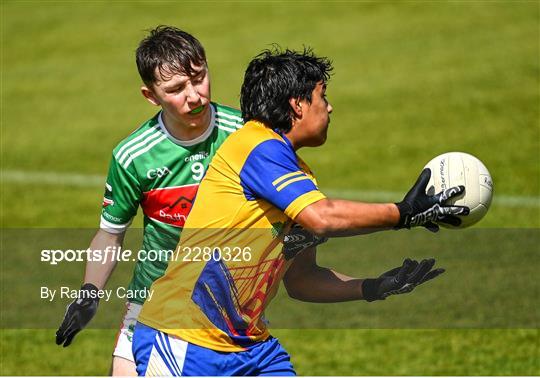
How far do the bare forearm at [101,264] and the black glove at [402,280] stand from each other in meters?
1.81

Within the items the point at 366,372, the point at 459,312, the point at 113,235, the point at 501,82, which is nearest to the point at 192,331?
the point at 113,235

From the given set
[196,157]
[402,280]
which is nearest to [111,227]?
[196,157]

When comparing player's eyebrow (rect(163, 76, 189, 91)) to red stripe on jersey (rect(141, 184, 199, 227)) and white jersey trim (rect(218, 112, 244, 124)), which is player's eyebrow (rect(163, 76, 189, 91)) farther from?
red stripe on jersey (rect(141, 184, 199, 227))

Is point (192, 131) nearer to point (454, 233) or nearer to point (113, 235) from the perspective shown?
point (113, 235)

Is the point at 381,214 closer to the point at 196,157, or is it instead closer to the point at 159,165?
the point at 196,157

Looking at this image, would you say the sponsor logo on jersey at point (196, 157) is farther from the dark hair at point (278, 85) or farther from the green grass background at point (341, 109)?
the green grass background at point (341, 109)

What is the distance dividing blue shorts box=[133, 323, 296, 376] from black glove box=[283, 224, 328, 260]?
0.55 metres

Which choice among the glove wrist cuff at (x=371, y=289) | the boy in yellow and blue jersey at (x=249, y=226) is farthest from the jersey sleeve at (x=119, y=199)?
the glove wrist cuff at (x=371, y=289)

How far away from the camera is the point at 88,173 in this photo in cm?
2052

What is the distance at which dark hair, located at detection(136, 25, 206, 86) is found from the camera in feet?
25.2

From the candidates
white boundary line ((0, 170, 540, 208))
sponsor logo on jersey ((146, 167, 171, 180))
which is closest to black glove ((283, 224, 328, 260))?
sponsor logo on jersey ((146, 167, 171, 180))

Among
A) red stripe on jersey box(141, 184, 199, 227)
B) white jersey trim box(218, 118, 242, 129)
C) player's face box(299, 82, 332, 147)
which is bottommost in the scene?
red stripe on jersey box(141, 184, 199, 227)

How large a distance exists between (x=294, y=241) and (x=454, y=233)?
29.1 feet

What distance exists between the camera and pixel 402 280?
702 cm
